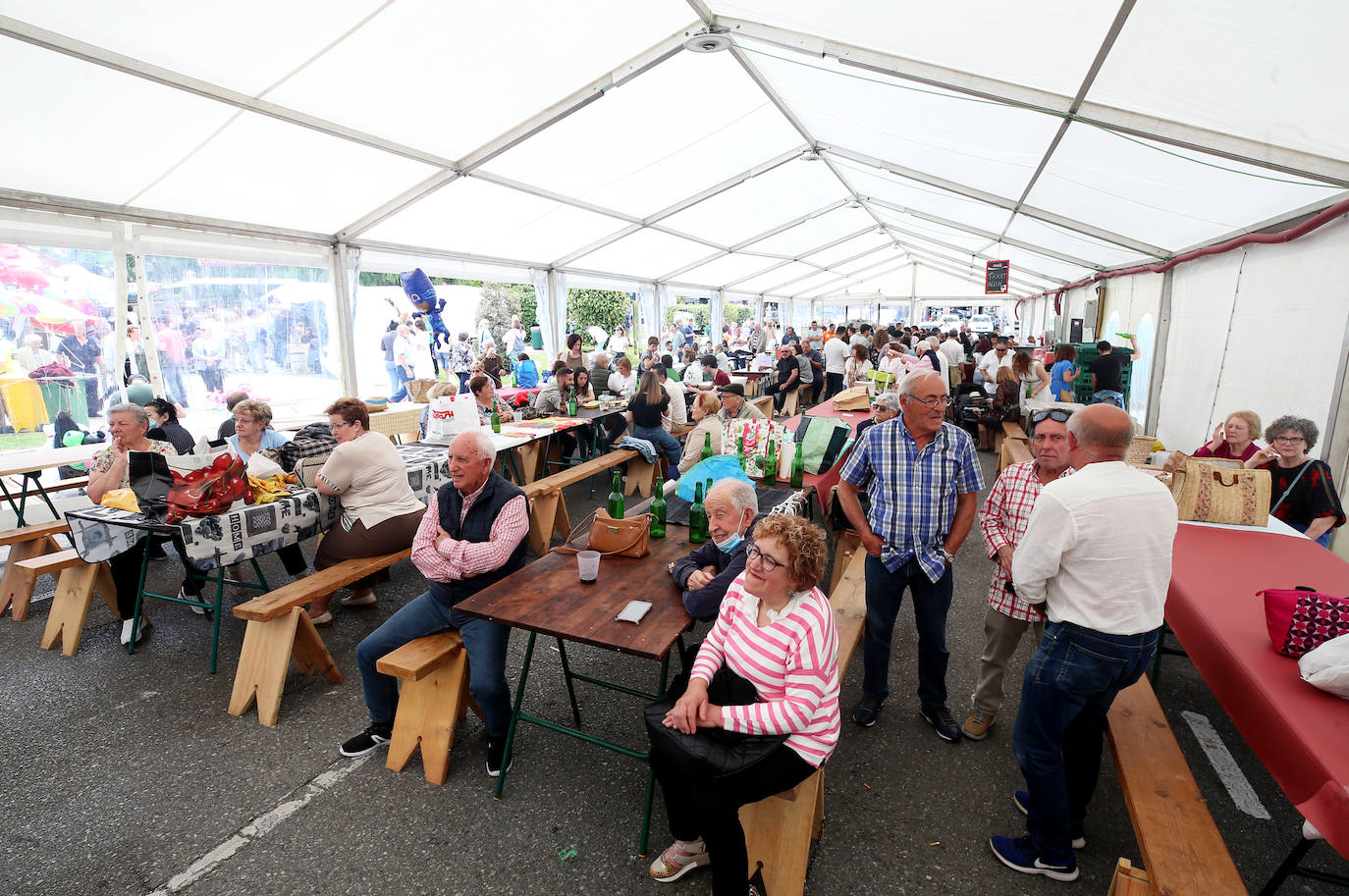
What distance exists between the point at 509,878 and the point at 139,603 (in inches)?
116

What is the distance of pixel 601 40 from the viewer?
493 cm

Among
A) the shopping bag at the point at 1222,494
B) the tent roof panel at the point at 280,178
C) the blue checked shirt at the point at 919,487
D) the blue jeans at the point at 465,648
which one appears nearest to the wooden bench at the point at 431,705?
the blue jeans at the point at 465,648

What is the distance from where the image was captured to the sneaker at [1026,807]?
Result: 6.90ft

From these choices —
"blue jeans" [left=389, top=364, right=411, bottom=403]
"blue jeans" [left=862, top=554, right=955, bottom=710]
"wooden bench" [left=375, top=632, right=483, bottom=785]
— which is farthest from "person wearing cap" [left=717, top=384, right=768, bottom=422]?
"blue jeans" [left=389, top=364, right=411, bottom=403]

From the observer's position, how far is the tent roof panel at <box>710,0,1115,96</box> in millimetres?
3199

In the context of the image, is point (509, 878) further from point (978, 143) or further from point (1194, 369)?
point (1194, 369)

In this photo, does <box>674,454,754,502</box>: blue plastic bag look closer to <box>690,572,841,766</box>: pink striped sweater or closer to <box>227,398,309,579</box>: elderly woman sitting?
<box>690,572,841,766</box>: pink striped sweater

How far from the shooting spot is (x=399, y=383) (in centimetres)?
896

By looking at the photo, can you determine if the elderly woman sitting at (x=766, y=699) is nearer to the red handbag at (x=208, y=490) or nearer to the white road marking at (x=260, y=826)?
the white road marking at (x=260, y=826)

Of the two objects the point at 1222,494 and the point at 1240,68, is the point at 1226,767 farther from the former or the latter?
the point at 1240,68

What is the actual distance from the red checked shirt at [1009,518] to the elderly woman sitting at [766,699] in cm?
109

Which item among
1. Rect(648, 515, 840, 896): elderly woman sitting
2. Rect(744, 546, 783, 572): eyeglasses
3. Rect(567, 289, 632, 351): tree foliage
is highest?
Rect(567, 289, 632, 351): tree foliage

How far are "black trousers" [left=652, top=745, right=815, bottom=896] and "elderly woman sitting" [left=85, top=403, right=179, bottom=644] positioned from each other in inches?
140

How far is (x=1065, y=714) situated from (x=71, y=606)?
4.95 meters
